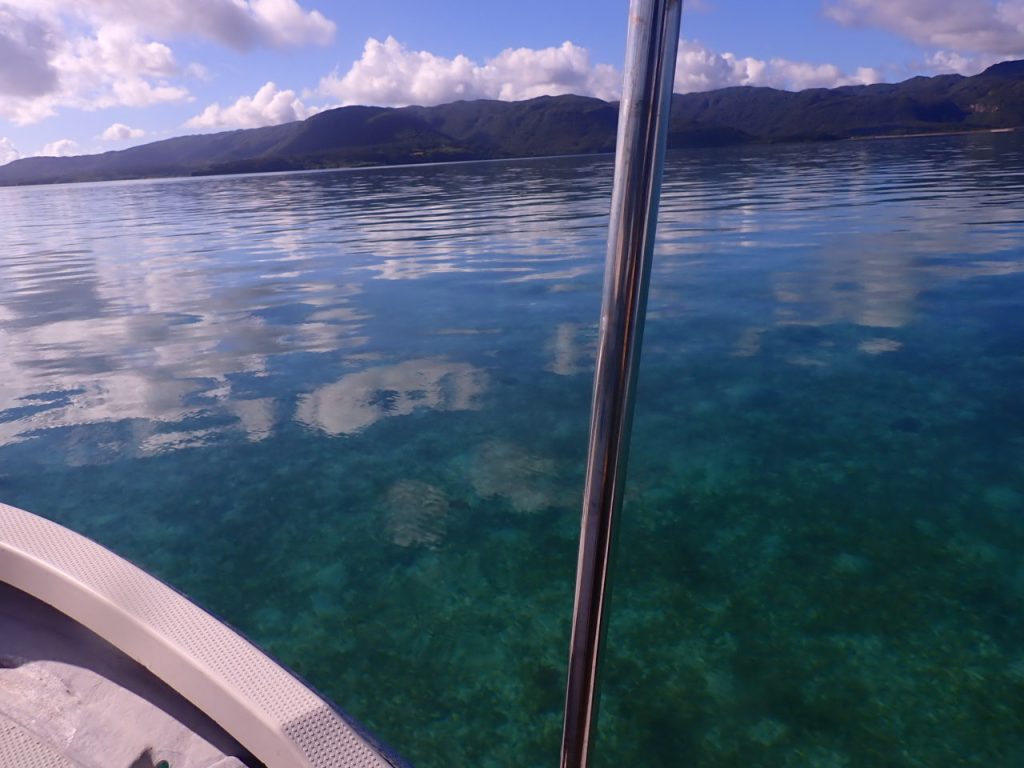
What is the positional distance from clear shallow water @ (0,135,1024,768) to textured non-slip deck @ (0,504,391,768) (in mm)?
1070

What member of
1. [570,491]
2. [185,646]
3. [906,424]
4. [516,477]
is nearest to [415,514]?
[516,477]

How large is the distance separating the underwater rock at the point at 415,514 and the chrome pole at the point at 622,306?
3.22 metres

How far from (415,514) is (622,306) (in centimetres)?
388

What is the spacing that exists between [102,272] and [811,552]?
52.3 ft

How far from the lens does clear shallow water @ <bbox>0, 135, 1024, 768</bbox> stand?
305 centimetres

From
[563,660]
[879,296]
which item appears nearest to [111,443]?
[563,660]

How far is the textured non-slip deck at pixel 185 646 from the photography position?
1870 millimetres

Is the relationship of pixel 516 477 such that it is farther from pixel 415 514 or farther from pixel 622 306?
pixel 622 306

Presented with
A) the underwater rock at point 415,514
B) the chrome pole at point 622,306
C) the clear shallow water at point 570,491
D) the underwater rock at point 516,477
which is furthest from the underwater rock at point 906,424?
the chrome pole at point 622,306

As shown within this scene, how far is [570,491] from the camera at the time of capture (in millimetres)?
4918

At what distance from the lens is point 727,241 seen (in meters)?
→ 14.7

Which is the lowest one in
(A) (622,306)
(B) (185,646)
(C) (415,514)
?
(C) (415,514)

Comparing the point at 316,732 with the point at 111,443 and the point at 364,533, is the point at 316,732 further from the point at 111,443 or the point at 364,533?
the point at 111,443

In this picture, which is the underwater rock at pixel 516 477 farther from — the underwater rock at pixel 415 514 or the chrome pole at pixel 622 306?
the chrome pole at pixel 622 306
